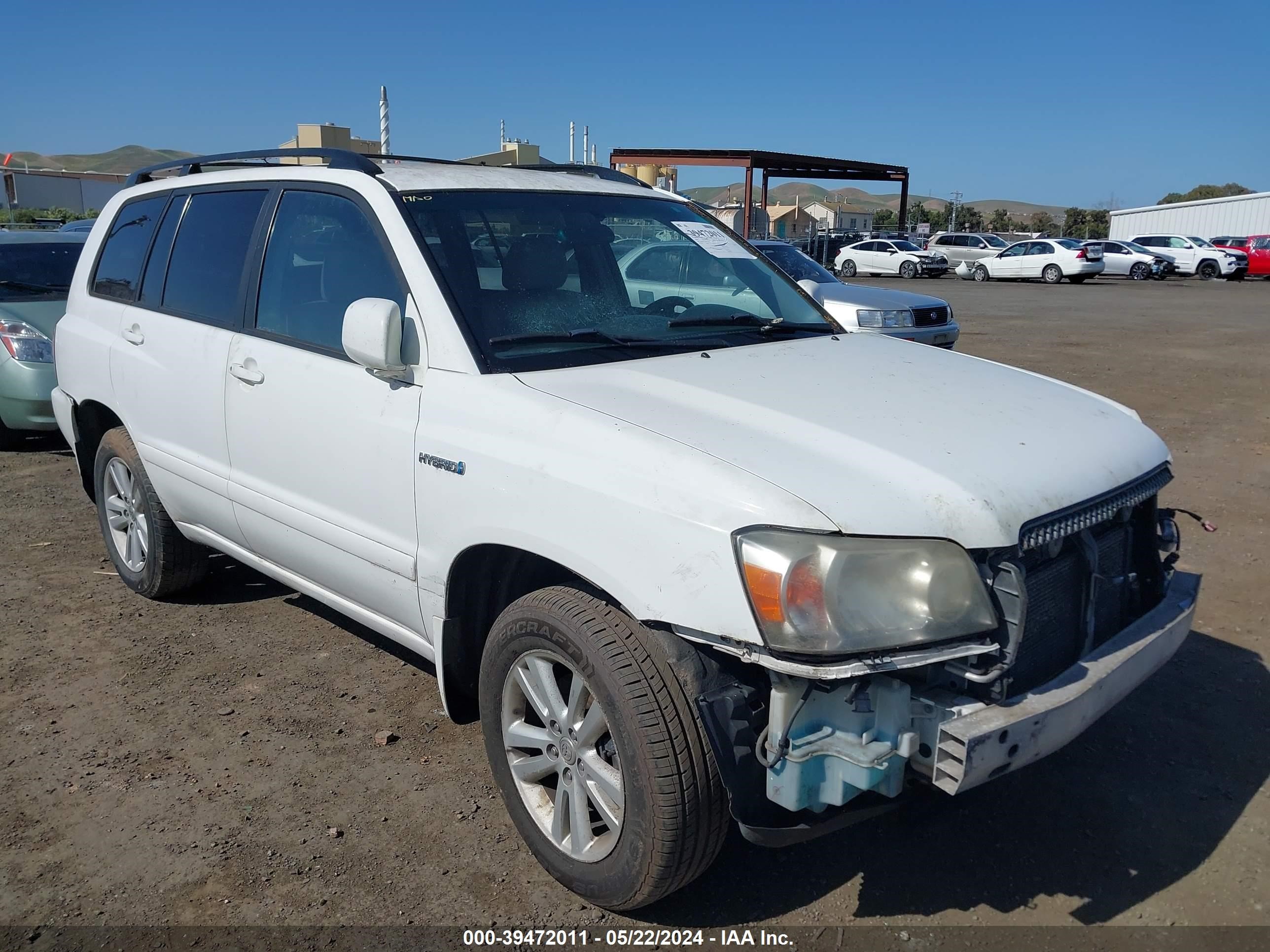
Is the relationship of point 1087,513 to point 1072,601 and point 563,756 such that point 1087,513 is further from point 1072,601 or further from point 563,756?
point 563,756

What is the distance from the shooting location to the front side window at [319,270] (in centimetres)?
332

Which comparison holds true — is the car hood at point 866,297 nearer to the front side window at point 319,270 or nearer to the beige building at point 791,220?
the front side window at point 319,270

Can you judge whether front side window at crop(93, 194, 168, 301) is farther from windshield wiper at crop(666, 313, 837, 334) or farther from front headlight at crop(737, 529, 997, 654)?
front headlight at crop(737, 529, 997, 654)

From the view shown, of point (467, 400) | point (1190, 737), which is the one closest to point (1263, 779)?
point (1190, 737)

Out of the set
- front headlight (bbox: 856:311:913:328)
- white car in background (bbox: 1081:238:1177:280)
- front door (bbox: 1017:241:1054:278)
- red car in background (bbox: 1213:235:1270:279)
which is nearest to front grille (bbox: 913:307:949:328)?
front headlight (bbox: 856:311:913:328)

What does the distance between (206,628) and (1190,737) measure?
4.01 metres

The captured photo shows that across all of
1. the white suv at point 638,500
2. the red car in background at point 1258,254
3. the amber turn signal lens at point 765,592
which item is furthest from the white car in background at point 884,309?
the red car in background at point 1258,254

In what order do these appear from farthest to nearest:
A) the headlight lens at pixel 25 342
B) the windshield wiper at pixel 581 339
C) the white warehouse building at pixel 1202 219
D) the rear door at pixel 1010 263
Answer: the white warehouse building at pixel 1202 219 < the rear door at pixel 1010 263 < the headlight lens at pixel 25 342 < the windshield wiper at pixel 581 339

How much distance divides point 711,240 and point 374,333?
1676 mm

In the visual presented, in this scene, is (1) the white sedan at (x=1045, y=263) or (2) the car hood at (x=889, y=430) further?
(1) the white sedan at (x=1045, y=263)

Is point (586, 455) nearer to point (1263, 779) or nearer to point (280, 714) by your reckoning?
point (280, 714)

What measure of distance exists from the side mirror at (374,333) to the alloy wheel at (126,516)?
2.21 metres

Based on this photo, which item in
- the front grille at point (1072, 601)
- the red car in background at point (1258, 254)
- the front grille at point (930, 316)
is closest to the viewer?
the front grille at point (1072, 601)

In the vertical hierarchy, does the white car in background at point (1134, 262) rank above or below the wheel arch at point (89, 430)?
above
